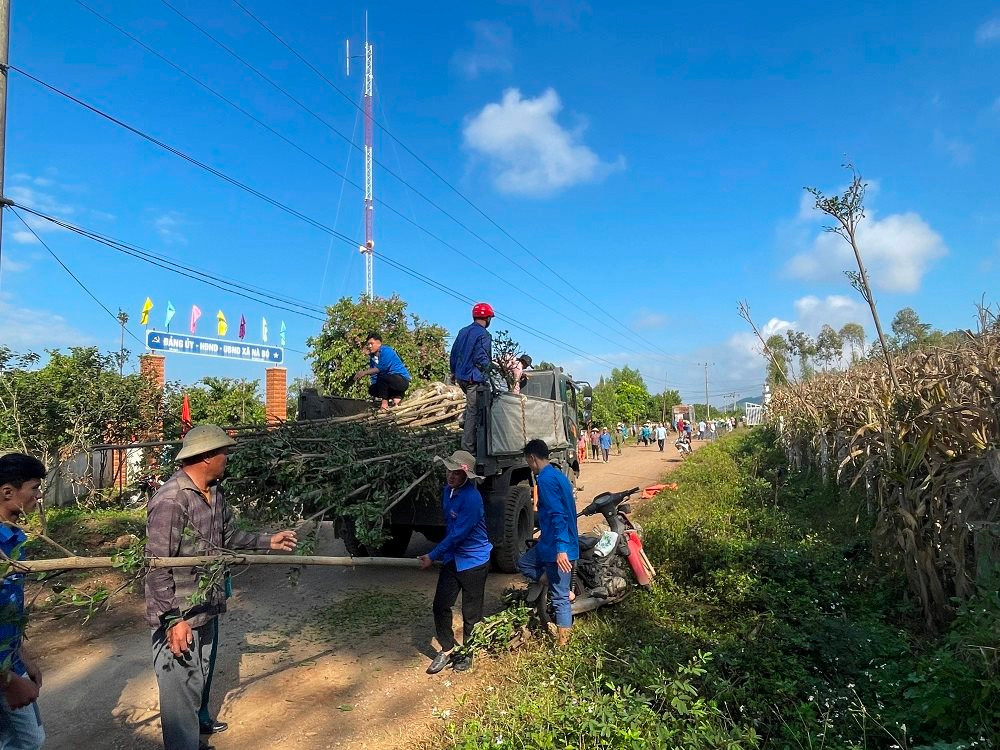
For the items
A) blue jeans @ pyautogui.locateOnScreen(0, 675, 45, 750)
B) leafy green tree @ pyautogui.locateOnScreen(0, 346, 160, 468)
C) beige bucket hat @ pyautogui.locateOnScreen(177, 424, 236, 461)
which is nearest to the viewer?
blue jeans @ pyautogui.locateOnScreen(0, 675, 45, 750)

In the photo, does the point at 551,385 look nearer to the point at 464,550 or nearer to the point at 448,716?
the point at 464,550

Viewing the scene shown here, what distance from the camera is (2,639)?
2.23 metres

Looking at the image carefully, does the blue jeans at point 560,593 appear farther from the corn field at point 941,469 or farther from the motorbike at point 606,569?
the corn field at point 941,469

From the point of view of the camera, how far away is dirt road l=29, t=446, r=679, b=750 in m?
3.53

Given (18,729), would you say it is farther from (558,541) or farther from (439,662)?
(558,541)

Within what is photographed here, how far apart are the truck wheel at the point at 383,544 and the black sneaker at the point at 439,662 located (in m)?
1.59

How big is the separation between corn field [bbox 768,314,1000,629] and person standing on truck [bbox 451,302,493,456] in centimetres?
352

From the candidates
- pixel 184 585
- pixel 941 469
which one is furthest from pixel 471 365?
pixel 941 469

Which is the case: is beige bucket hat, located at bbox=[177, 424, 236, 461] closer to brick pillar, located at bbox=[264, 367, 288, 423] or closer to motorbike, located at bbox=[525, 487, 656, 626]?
motorbike, located at bbox=[525, 487, 656, 626]

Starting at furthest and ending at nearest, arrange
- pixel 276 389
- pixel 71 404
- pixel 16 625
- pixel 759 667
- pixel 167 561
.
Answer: pixel 276 389 < pixel 71 404 < pixel 759 667 < pixel 167 561 < pixel 16 625

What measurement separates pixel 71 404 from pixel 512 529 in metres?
8.23

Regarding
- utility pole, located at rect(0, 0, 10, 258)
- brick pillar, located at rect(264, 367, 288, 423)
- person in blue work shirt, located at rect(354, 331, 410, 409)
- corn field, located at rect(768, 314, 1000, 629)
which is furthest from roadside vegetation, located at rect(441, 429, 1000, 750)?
brick pillar, located at rect(264, 367, 288, 423)

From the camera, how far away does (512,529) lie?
19.9 feet

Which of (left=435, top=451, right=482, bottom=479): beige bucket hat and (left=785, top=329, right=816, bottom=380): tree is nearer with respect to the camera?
(left=435, top=451, right=482, bottom=479): beige bucket hat
